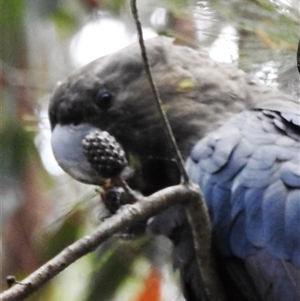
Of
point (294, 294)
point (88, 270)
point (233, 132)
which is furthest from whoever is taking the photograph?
point (88, 270)

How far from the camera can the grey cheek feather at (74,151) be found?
1.05 meters

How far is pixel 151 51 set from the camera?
1132 millimetres

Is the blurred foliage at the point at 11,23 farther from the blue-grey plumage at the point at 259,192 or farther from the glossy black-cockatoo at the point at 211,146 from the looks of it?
the blue-grey plumage at the point at 259,192

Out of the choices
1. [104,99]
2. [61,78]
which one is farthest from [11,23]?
[104,99]

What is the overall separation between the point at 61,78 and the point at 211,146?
78cm

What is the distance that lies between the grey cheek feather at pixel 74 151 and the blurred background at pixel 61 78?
3 centimetres

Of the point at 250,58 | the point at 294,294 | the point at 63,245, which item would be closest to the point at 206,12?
the point at 250,58

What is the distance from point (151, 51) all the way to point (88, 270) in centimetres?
52

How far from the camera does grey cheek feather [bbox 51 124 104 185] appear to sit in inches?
41.3

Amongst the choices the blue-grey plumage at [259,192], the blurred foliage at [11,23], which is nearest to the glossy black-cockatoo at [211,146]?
the blue-grey plumage at [259,192]

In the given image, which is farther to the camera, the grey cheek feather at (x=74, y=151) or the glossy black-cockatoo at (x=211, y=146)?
the grey cheek feather at (x=74, y=151)

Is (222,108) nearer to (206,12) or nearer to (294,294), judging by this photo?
→ (206,12)

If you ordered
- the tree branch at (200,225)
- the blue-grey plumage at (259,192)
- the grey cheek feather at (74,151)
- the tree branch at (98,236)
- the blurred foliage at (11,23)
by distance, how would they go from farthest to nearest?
the blurred foliage at (11,23) → the grey cheek feather at (74,151) → the blue-grey plumage at (259,192) → the tree branch at (200,225) → the tree branch at (98,236)

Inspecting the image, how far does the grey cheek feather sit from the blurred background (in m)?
0.03
